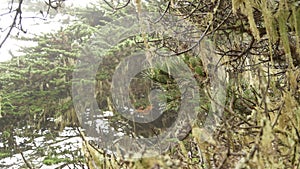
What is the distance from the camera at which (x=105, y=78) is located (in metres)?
5.61

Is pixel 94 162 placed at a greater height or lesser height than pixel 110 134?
greater

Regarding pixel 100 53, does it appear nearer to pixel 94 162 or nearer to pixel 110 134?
pixel 110 134

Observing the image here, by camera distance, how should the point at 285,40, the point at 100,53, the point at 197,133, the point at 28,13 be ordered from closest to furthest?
the point at 197,133
the point at 285,40
the point at 100,53
the point at 28,13

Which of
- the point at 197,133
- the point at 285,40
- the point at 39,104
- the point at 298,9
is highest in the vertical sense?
the point at 298,9

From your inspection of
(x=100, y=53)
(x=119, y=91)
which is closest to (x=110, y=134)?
(x=119, y=91)

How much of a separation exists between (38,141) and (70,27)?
1.95 meters

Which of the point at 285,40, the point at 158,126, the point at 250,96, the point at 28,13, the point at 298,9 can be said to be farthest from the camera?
the point at 28,13

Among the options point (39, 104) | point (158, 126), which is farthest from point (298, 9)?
point (39, 104)

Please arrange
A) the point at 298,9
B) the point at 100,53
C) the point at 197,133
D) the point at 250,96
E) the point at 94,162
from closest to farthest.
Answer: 1. the point at 197,133
2. the point at 94,162
3. the point at 298,9
4. the point at 250,96
5. the point at 100,53

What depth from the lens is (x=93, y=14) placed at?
270 inches

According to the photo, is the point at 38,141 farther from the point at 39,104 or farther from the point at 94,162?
the point at 94,162

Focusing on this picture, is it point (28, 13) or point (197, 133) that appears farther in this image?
point (28, 13)

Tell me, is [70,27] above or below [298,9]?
above

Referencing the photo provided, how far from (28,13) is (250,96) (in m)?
7.69
